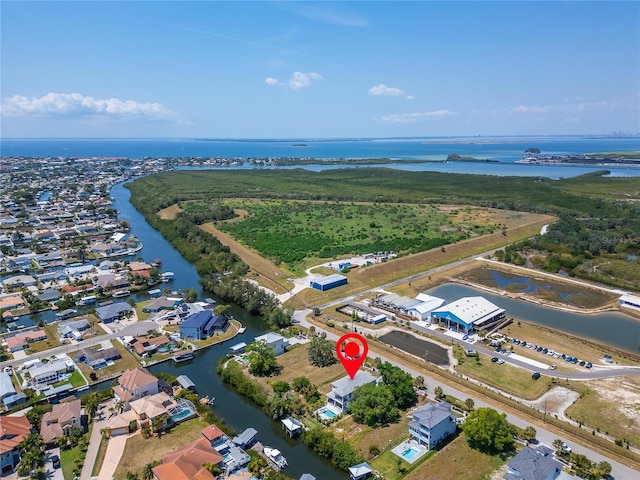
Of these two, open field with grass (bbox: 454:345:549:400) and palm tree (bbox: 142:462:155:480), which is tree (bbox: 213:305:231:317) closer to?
palm tree (bbox: 142:462:155:480)

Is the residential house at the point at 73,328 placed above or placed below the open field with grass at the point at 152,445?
above

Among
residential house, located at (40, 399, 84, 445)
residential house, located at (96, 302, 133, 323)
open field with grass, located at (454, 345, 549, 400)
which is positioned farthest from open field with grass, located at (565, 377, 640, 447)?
residential house, located at (96, 302, 133, 323)

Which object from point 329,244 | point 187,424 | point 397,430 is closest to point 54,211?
point 329,244

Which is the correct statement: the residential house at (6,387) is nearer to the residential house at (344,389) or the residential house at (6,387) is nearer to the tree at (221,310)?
the tree at (221,310)

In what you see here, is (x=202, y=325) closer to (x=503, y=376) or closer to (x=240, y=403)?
(x=240, y=403)

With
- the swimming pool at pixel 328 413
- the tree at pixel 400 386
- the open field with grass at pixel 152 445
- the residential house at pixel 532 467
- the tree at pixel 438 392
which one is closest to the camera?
the residential house at pixel 532 467

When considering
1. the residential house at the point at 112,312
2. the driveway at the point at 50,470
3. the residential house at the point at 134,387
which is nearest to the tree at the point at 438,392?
the residential house at the point at 134,387
